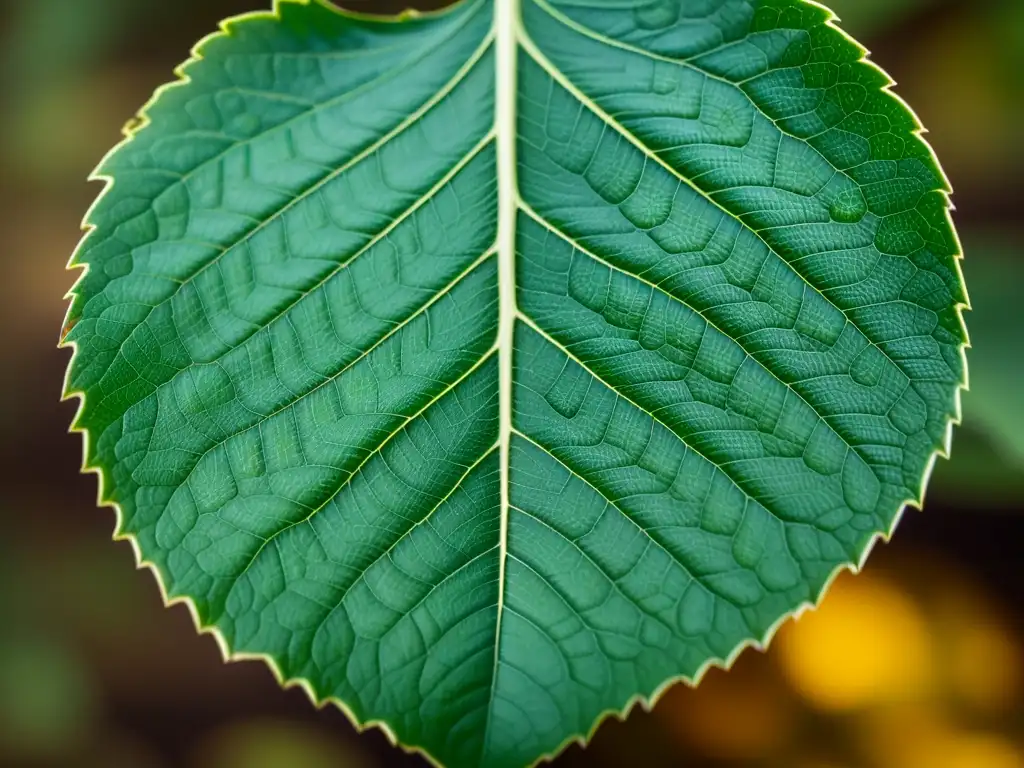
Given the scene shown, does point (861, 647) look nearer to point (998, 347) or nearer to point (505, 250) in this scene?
point (998, 347)

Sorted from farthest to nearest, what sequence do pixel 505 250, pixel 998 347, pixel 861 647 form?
pixel 861 647 → pixel 998 347 → pixel 505 250

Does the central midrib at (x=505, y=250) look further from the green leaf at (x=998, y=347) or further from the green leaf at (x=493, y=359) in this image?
the green leaf at (x=998, y=347)

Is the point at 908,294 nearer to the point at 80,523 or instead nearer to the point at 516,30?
the point at 516,30

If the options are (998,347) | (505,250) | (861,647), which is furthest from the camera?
(861,647)

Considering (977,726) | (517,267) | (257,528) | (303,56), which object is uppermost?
(303,56)

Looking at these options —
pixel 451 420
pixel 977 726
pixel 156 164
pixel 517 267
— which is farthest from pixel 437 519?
pixel 977 726

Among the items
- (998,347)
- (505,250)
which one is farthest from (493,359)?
(998,347)
